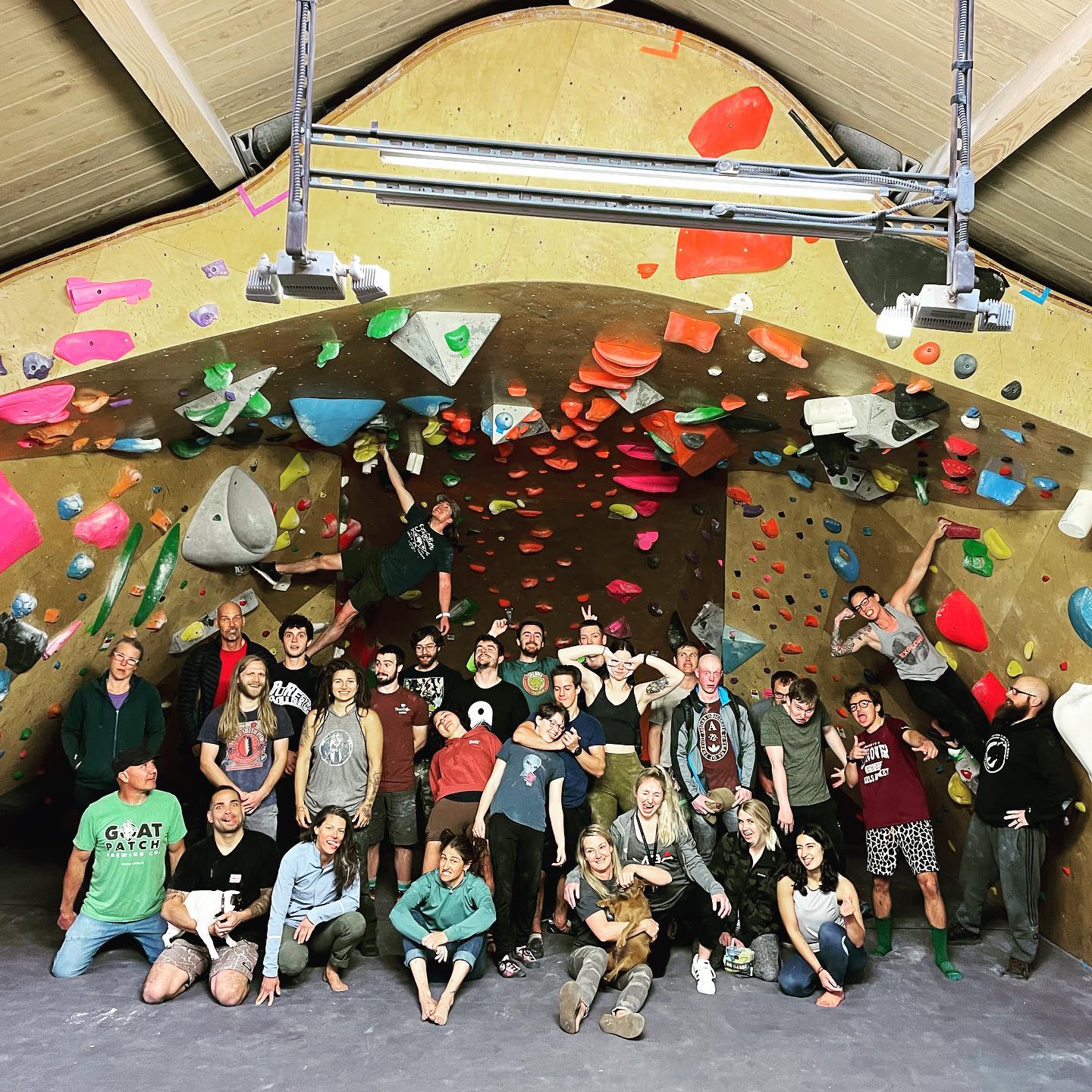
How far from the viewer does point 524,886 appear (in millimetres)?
4934

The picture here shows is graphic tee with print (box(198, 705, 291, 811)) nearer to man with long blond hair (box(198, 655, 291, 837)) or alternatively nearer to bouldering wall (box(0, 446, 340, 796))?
man with long blond hair (box(198, 655, 291, 837))

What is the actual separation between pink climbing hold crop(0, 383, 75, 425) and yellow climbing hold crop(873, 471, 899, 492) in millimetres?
3596

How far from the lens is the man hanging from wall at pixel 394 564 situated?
20.4 feet

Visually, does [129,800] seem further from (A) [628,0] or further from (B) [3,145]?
(A) [628,0]

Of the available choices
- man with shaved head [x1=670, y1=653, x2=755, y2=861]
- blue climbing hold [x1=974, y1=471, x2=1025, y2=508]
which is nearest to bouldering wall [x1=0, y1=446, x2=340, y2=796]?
man with shaved head [x1=670, y1=653, x2=755, y2=861]

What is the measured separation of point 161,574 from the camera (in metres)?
5.82

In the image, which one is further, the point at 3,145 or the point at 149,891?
the point at 149,891

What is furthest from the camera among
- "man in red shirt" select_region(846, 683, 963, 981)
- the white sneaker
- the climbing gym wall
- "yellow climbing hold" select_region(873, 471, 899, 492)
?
"yellow climbing hold" select_region(873, 471, 899, 492)

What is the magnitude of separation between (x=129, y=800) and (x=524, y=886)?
64.5 inches

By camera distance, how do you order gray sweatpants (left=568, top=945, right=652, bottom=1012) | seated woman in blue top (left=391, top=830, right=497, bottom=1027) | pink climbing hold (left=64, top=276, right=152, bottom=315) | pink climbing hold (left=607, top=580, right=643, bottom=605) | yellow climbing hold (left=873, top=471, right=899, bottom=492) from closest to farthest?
pink climbing hold (left=64, top=276, right=152, bottom=315) → gray sweatpants (left=568, top=945, right=652, bottom=1012) → seated woman in blue top (left=391, top=830, right=497, bottom=1027) → yellow climbing hold (left=873, top=471, right=899, bottom=492) → pink climbing hold (left=607, top=580, right=643, bottom=605)

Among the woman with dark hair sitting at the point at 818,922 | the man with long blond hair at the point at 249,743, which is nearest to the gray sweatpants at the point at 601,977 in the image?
the woman with dark hair sitting at the point at 818,922

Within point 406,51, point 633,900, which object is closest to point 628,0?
point 406,51

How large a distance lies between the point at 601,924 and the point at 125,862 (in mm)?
1888

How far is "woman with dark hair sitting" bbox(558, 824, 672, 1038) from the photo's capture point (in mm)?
4406
